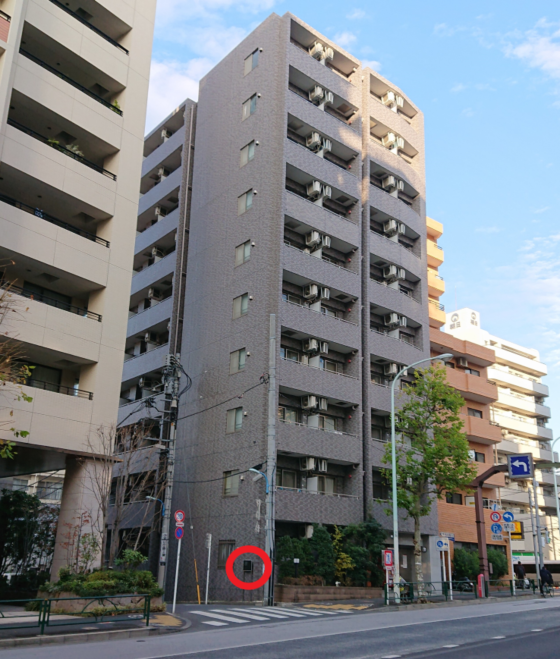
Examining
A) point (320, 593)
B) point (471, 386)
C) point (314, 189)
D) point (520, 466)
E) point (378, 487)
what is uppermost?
point (314, 189)

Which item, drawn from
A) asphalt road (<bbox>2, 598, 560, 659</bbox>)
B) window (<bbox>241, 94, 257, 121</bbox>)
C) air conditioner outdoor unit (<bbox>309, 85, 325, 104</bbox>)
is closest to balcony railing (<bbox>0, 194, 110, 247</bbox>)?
window (<bbox>241, 94, 257, 121</bbox>)

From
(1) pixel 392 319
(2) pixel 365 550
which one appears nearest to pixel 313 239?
(1) pixel 392 319

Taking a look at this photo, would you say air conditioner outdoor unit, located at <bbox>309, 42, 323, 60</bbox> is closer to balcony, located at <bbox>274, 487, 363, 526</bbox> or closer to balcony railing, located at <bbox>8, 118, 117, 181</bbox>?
balcony railing, located at <bbox>8, 118, 117, 181</bbox>

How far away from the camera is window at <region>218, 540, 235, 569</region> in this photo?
118ft

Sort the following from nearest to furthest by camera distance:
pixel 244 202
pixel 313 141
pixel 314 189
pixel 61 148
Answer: pixel 61 148 → pixel 244 202 → pixel 314 189 → pixel 313 141

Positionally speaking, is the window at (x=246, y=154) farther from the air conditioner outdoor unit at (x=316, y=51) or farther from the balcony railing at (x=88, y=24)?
the balcony railing at (x=88, y=24)

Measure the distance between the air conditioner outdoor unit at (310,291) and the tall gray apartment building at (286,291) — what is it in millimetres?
181

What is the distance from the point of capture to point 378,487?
141 feet

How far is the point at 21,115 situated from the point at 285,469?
74.2 feet

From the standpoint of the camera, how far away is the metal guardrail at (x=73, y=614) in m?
16.6

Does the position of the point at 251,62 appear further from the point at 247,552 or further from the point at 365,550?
the point at 365,550

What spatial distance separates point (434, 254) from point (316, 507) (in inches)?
1289

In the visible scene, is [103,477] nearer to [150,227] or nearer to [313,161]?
[313,161]

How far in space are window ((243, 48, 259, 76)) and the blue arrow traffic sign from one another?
29693 millimetres
